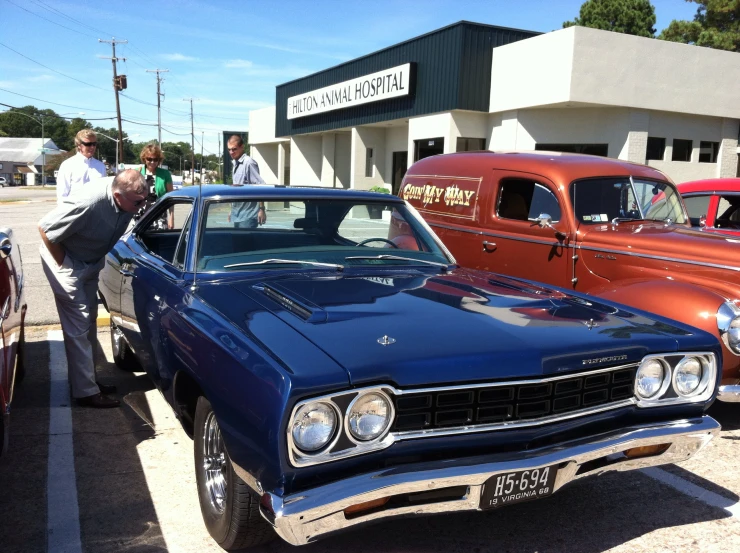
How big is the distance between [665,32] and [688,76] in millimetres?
18123

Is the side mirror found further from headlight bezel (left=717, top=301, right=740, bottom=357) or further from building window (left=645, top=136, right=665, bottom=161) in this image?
building window (left=645, top=136, right=665, bottom=161)

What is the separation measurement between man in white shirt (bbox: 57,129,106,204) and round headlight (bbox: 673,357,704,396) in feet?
22.2

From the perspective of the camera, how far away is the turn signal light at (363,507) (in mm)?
2291

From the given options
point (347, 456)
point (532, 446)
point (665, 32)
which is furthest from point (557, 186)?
point (665, 32)

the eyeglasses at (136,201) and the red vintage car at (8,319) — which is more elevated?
the eyeglasses at (136,201)

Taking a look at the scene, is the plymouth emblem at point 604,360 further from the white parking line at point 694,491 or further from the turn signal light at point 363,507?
the white parking line at point 694,491

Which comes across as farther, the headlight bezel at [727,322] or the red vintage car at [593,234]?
the red vintage car at [593,234]

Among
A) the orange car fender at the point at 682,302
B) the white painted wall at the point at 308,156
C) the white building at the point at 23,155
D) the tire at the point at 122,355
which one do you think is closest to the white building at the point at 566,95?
the white painted wall at the point at 308,156

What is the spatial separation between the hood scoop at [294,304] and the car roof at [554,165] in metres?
3.44

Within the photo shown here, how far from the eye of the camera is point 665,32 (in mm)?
33656

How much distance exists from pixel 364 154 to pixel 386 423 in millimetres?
25075

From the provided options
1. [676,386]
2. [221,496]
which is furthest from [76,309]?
[676,386]

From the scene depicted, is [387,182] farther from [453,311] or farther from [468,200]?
[453,311]

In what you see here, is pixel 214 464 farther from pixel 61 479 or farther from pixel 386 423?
pixel 61 479
